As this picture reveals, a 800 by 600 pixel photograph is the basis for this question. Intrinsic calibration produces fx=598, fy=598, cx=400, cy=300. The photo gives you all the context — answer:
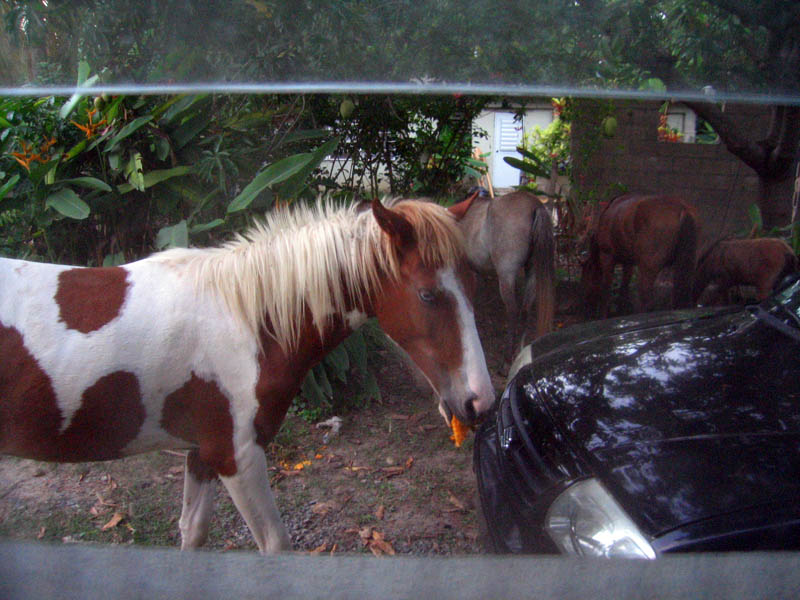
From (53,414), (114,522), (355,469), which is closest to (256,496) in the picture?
(53,414)

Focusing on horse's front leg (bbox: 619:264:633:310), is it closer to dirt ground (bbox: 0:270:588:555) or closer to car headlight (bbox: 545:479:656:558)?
dirt ground (bbox: 0:270:588:555)

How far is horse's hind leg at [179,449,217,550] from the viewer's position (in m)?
2.24

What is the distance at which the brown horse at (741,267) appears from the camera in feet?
14.7

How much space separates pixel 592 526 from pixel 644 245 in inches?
153

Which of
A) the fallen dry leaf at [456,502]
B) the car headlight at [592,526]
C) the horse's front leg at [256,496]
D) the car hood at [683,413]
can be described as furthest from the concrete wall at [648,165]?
the horse's front leg at [256,496]

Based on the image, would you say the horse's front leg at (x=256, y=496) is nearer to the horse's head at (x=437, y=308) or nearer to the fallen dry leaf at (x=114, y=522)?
the horse's head at (x=437, y=308)

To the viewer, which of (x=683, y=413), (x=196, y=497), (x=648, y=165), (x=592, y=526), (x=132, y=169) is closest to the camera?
(x=592, y=526)

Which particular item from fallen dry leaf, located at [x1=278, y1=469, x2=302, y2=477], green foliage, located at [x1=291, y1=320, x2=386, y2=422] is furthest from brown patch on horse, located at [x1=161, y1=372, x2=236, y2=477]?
green foliage, located at [x1=291, y1=320, x2=386, y2=422]

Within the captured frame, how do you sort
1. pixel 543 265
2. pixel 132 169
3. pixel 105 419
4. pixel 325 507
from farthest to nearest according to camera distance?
pixel 543 265 → pixel 132 169 → pixel 325 507 → pixel 105 419

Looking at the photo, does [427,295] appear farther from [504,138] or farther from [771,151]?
[504,138]

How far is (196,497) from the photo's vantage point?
225 cm

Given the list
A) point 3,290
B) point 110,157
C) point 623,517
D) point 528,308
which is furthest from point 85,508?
point 528,308

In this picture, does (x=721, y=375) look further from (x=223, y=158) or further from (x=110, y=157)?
(x=110, y=157)

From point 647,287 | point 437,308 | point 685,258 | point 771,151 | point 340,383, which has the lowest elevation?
point 340,383
